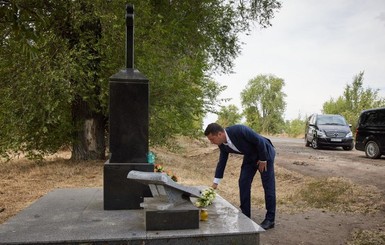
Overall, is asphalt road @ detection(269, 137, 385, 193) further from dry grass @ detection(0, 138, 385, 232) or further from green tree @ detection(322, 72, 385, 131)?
green tree @ detection(322, 72, 385, 131)

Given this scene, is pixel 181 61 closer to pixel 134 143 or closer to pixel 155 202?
pixel 134 143

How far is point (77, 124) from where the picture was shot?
12094 millimetres

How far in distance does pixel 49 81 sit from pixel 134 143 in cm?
522

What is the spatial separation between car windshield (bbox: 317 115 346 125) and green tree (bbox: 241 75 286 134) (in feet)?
165

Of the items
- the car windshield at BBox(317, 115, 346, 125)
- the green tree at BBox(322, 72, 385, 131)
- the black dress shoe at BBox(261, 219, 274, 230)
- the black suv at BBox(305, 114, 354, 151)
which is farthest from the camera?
the green tree at BBox(322, 72, 385, 131)

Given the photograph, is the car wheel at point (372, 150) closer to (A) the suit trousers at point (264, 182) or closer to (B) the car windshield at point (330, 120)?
(B) the car windshield at point (330, 120)

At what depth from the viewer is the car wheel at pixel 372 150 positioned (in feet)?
46.6

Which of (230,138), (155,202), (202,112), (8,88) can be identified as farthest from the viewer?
(202,112)

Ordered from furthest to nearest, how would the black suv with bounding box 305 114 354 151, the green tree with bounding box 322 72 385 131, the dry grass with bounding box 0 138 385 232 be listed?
the green tree with bounding box 322 72 385 131 → the black suv with bounding box 305 114 354 151 → the dry grass with bounding box 0 138 385 232

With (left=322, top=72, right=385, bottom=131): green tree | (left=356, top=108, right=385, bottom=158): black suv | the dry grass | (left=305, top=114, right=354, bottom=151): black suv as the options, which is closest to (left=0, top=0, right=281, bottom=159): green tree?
the dry grass

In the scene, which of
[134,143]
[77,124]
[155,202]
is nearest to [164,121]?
[77,124]

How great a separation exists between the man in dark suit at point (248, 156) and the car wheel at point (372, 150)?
33.7 ft

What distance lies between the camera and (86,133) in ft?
40.0

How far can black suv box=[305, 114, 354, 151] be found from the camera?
59.0 ft
